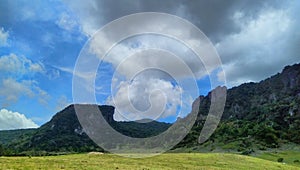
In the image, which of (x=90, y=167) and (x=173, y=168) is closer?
(x=90, y=167)

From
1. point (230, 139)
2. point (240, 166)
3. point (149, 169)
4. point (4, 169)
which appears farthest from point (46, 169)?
point (230, 139)

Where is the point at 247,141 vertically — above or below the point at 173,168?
above

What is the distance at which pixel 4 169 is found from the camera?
33375mm

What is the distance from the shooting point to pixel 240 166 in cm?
5797

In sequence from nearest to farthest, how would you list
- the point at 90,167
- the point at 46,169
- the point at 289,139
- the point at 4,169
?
the point at 4,169, the point at 46,169, the point at 90,167, the point at 289,139

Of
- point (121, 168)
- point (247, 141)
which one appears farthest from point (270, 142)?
point (121, 168)

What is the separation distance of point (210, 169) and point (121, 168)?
576 inches

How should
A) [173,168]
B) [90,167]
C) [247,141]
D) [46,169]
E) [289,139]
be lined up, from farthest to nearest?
1. [289,139]
2. [247,141]
3. [173,168]
4. [90,167]
5. [46,169]

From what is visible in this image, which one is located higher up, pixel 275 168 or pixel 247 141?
pixel 247 141

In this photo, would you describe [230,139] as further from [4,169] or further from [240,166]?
[4,169]

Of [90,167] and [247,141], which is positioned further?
[247,141]

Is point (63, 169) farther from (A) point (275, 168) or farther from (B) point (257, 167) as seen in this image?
(A) point (275, 168)

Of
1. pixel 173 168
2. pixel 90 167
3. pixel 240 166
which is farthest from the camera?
pixel 240 166

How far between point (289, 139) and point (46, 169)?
174 meters
